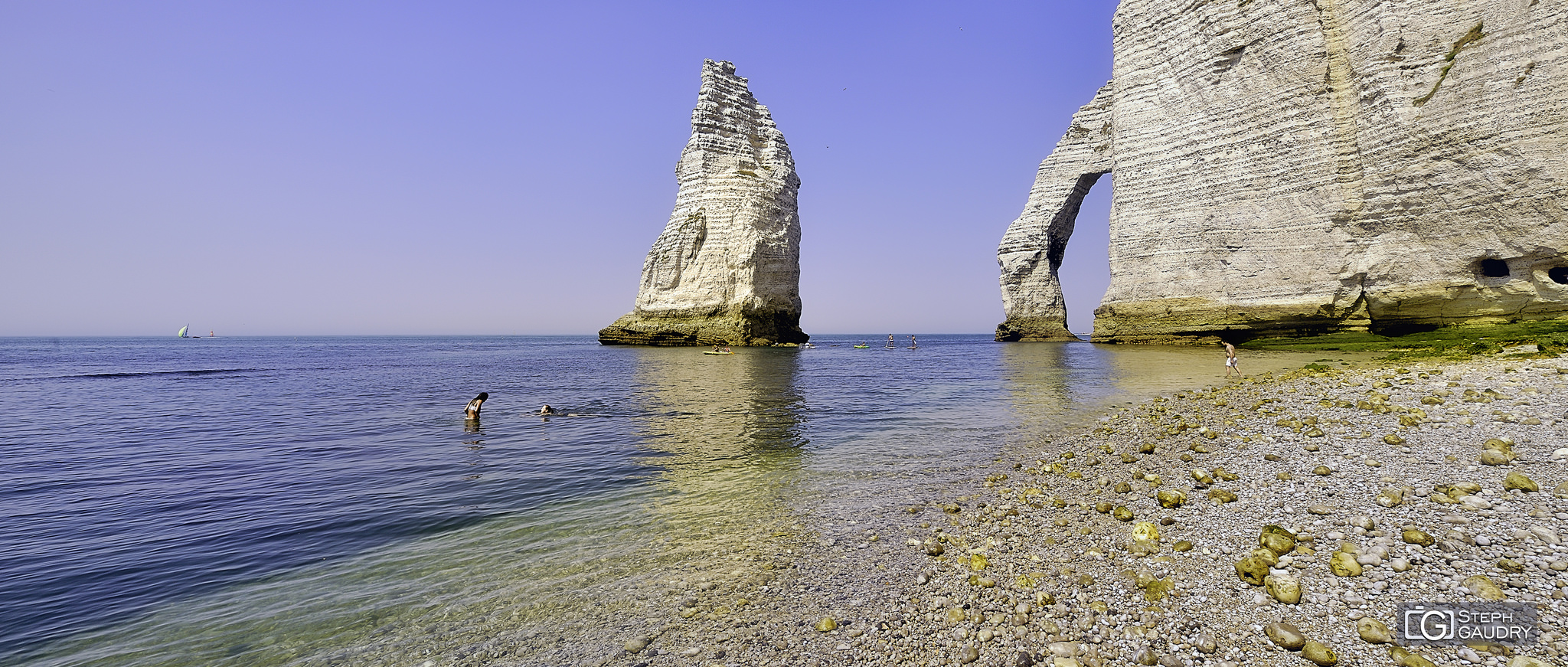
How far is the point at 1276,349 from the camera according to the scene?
29797mm

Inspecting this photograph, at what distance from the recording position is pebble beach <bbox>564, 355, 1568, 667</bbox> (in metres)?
3.16

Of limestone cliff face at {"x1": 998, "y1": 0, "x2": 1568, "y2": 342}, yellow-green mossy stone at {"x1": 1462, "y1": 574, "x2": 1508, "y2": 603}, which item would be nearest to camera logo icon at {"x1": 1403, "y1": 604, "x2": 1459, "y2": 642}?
yellow-green mossy stone at {"x1": 1462, "y1": 574, "x2": 1508, "y2": 603}

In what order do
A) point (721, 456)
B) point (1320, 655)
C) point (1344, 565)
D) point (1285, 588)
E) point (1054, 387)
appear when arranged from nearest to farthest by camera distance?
point (1320, 655), point (1285, 588), point (1344, 565), point (721, 456), point (1054, 387)

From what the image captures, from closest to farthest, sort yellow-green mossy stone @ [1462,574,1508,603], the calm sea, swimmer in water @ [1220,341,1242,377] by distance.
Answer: yellow-green mossy stone @ [1462,574,1508,603] → the calm sea → swimmer in water @ [1220,341,1242,377]

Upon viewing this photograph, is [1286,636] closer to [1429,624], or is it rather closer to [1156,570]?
[1429,624]

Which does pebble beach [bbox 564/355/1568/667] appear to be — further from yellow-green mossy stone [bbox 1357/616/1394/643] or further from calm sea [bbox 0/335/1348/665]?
calm sea [bbox 0/335/1348/665]

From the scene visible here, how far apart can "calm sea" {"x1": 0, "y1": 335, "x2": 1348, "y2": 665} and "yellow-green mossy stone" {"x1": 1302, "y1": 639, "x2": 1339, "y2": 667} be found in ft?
12.3

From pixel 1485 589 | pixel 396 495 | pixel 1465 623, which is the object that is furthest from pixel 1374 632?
pixel 396 495

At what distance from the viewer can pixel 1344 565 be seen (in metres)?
3.55

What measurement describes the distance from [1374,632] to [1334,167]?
33846 mm

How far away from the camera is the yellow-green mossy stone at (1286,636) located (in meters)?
2.95

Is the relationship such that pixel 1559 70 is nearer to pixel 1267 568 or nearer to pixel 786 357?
pixel 1267 568

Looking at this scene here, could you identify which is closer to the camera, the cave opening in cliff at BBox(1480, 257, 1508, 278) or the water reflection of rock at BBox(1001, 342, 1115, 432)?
the water reflection of rock at BBox(1001, 342, 1115, 432)

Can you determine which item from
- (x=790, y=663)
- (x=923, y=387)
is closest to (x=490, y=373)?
(x=923, y=387)
